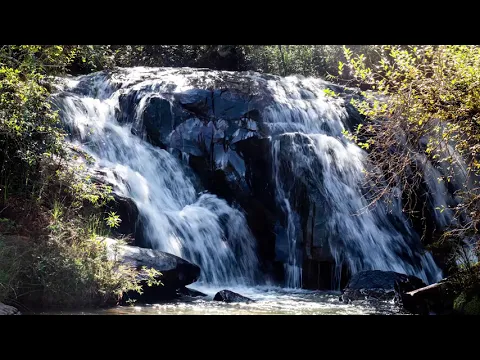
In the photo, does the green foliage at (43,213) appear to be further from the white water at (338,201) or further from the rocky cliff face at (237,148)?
the white water at (338,201)

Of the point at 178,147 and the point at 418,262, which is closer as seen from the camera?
the point at 418,262

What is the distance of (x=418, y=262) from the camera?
420 inches

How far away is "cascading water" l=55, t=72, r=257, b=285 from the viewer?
913 cm

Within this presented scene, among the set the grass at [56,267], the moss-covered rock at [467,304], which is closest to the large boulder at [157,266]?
the grass at [56,267]

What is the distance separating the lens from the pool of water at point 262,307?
6.47 metres

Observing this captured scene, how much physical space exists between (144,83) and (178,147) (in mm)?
2539

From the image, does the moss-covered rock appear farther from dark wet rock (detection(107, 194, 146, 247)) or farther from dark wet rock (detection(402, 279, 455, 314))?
dark wet rock (detection(107, 194, 146, 247))

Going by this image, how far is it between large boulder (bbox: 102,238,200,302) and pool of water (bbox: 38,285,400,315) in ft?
0.78

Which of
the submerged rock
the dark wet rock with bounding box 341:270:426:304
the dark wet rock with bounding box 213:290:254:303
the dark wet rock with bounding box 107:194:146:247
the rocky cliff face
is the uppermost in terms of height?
the rocky cliff face

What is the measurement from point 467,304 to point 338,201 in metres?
4.52

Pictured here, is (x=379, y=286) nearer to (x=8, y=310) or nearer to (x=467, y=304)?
(x=467, y=304)

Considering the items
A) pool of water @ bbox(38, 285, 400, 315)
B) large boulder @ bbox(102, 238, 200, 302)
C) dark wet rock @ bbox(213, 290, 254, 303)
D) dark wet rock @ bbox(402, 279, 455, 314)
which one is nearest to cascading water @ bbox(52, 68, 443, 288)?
pool of water @ bbox(38, 285, 400, 315)
